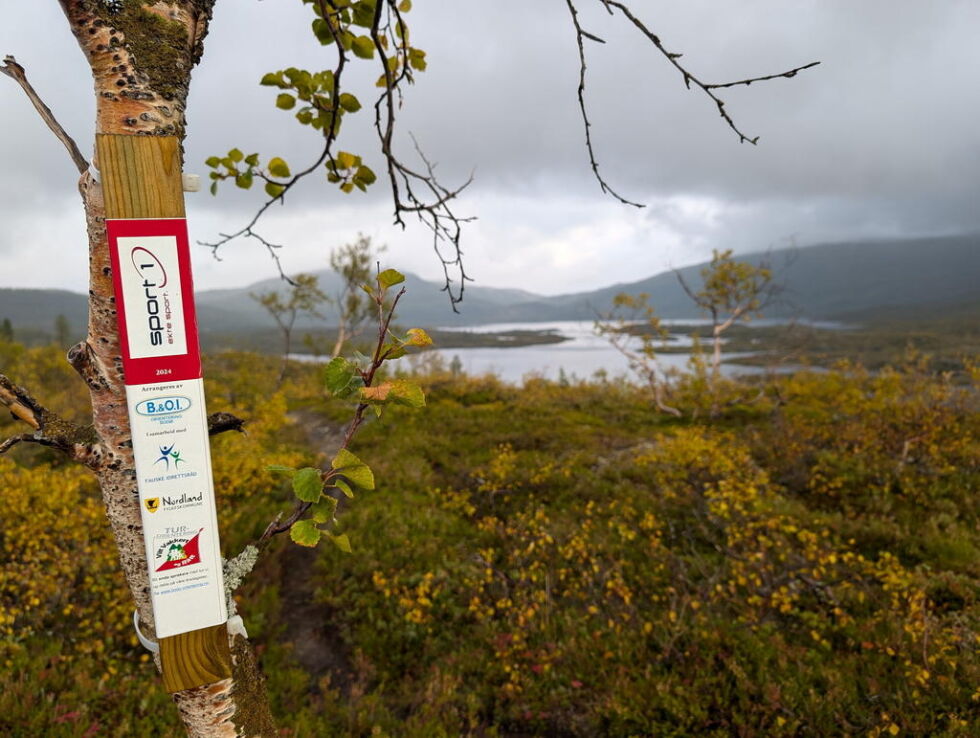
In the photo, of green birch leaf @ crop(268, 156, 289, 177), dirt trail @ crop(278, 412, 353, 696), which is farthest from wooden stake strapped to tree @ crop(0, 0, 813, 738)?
dirt trail @ crop(278, 412, 353, 696)

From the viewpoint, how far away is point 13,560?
4629 millimetres

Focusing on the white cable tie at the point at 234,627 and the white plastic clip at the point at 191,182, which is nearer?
the white plastic clip at the point at 191,182

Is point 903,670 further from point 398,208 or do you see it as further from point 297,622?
point 297,622

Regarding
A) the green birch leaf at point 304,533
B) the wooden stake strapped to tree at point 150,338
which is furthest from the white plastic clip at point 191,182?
the green birch leaf at point 304,533

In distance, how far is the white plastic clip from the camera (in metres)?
Answer: 1.26

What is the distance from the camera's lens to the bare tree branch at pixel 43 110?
44.2 inches

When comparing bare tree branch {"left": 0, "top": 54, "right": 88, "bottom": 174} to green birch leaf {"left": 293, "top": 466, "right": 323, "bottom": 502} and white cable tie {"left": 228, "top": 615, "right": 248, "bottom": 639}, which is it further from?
white cable tie {"left": 228, "top": 615, "right": 248, "bottom": 639}

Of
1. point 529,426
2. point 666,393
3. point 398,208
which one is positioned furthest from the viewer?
point 666,393

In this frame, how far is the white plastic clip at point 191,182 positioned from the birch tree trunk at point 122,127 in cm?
12

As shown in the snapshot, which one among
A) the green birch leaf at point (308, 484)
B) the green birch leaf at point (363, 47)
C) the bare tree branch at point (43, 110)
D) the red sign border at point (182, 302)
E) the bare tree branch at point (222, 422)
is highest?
the green birch leaf at point (363, 47)

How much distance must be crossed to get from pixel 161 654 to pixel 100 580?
5.00m

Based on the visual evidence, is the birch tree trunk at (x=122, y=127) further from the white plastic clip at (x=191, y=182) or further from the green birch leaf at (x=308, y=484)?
the green birch leaf at (x=308, y=484)

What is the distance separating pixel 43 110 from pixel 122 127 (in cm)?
17

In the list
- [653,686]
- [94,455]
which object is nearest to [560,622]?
[653,686]
